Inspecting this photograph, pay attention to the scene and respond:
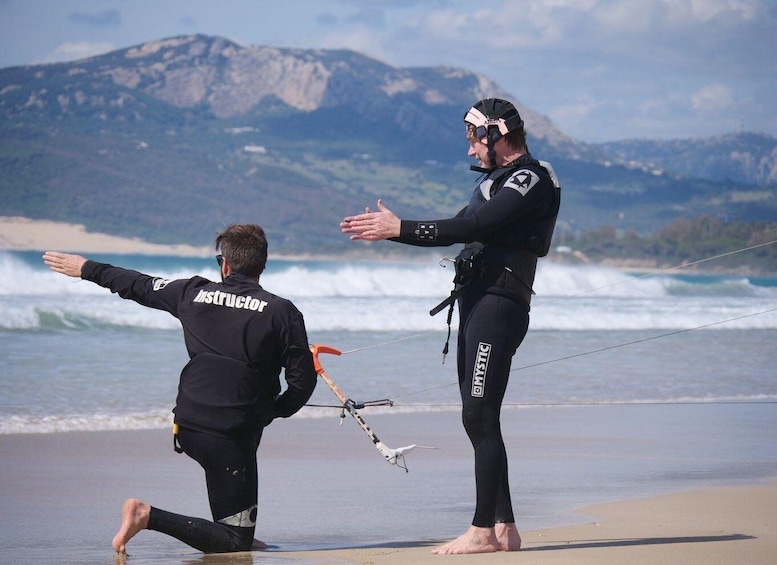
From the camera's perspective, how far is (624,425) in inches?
394

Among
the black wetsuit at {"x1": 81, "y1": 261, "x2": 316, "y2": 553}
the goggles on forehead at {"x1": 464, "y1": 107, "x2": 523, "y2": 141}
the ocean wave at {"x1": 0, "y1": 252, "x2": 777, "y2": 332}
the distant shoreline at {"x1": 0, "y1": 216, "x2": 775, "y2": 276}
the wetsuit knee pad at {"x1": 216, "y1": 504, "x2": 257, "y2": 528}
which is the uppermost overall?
the distant shoreline at {"x1": 0, "y1": 216, "x2": 775, "y2": 276}

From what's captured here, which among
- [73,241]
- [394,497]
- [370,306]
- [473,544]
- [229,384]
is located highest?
[73,241]

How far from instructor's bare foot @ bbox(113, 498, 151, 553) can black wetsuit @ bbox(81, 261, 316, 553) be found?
1.7 inches

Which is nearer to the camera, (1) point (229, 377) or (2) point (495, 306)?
(1) point (229, 377)

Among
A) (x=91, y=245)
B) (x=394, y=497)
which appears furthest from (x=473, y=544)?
(x=91, y=245)

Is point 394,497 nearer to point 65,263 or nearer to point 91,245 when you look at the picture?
point 65,263

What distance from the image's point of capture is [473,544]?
491 centimetres

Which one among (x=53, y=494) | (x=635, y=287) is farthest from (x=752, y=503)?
(x=635, y=287)

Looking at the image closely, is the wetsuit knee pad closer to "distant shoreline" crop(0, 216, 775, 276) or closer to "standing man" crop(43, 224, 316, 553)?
"standing man" crop(43, 224, 316, 553)

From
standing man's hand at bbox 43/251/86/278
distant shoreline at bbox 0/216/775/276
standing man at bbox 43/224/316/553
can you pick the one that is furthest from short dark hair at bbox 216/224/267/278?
distant shoreline at bbox 0/216/775/276

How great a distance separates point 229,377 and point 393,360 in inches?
385

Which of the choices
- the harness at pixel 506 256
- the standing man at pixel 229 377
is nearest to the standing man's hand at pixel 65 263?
the standing man at pixel 229 377

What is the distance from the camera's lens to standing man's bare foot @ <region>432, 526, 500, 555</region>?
489 cm

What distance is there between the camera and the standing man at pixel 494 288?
4895 millimetres
